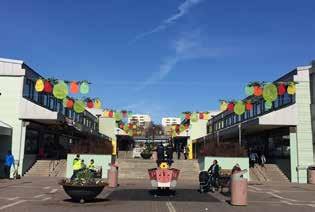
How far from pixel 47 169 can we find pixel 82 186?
65.6 ft

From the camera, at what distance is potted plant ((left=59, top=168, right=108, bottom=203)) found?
16.1 meters

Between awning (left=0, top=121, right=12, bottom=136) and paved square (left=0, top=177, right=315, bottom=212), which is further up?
awning (left=0, top=121, right=12, bottom=136)

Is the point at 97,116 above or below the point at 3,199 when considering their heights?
above

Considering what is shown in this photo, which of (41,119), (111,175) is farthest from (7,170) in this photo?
(111,175)

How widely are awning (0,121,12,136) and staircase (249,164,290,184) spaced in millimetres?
17752

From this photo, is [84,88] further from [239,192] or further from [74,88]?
[239,192]

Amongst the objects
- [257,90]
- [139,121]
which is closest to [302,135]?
[257,90]

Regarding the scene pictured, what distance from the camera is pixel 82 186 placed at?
16.1 metres

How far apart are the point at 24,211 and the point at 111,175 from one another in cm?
1092

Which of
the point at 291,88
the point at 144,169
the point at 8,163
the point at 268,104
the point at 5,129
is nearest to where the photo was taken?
the point at 8,163

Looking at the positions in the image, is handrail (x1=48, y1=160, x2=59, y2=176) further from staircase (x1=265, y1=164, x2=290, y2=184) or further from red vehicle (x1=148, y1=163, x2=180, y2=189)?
red vehicle (x1=148, y1=163, x2=180, y2=189)

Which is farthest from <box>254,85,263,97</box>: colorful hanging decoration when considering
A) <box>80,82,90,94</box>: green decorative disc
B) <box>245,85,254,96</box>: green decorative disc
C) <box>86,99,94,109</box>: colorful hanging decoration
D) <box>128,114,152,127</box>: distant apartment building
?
<box>128,114,152,127</box>: distant apartment building

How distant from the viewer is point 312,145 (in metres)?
33.6

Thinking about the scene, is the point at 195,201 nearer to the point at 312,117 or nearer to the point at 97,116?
the point at 312,117
